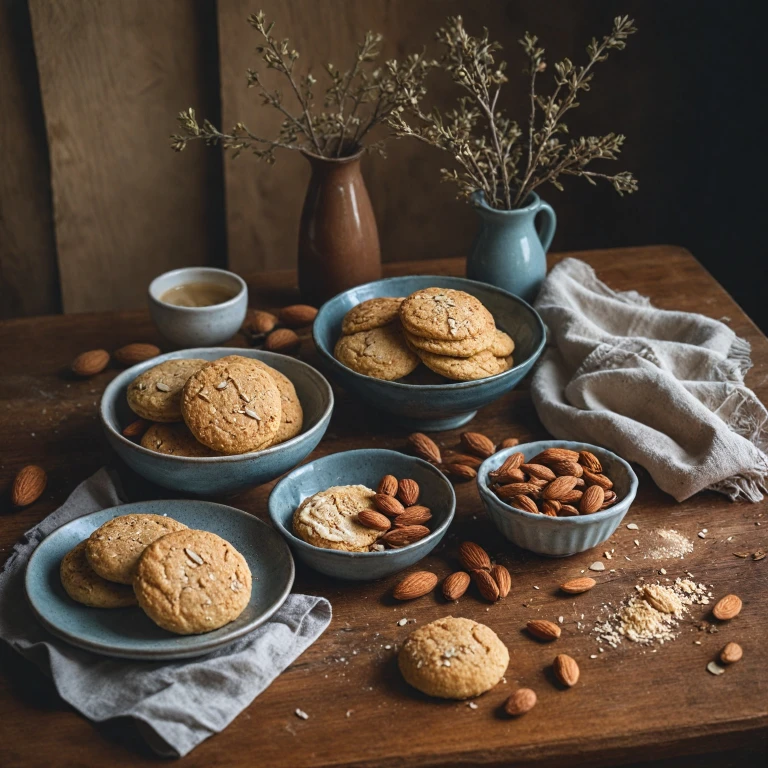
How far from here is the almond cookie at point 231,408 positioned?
135cm

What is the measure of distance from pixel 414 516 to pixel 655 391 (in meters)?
0.57

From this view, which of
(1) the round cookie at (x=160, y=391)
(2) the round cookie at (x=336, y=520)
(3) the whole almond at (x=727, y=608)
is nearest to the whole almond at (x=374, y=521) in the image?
(2) the round cookie at (x=336, y=520)

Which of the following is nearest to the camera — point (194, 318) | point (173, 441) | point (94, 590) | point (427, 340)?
point (94, 590)

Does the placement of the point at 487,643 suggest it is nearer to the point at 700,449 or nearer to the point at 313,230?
the point at 700,449

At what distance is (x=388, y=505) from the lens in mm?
1323

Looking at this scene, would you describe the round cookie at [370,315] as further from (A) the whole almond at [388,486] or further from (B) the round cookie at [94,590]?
(B) the round cookie at [94,590]

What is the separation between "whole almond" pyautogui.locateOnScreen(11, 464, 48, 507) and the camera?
143 centimetres

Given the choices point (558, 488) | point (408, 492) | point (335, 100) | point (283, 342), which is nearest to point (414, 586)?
point (408, 492)

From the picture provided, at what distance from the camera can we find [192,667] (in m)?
1.11

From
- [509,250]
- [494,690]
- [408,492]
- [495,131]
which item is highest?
[495,131]

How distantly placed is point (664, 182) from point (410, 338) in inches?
70.4

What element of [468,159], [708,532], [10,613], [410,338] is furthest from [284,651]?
[468,159]

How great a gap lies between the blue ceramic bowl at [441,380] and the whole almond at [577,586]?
388 mm

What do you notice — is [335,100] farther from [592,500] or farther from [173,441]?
[592,500]
